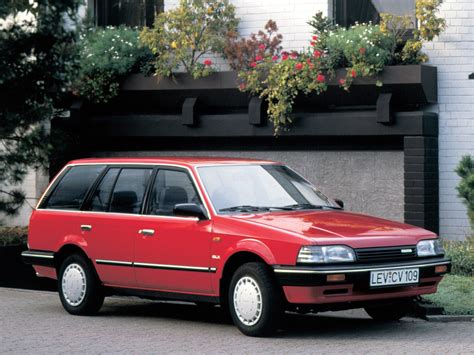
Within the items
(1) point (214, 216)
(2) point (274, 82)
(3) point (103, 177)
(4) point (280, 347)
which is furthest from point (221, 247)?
(2) point (274, 82)

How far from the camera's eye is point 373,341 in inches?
398

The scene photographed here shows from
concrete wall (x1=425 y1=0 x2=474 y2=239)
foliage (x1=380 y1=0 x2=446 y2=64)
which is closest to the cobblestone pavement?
concrete wall (x1=425 y1=0 x2=474 y2=239)

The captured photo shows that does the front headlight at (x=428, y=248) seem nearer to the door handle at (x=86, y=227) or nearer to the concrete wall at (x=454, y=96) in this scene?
the door handle at (x=86, y=227)

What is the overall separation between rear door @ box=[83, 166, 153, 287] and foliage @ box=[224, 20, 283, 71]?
541cm

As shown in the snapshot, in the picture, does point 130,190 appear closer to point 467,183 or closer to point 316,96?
point 467,183

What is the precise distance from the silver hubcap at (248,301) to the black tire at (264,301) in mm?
18

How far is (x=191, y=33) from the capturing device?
17672mm

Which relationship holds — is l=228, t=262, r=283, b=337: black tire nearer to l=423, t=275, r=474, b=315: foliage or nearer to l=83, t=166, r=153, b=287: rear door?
l=83, t=166, r=153, b=287: rear door

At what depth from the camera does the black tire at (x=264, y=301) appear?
10172mm

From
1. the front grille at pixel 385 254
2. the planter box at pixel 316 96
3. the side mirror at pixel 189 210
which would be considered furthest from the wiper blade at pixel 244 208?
the planter box at pixel 316 96

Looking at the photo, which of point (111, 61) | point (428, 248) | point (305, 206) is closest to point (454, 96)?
point (111, 61)

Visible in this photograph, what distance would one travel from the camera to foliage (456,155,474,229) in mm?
14789

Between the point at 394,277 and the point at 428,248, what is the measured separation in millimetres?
626

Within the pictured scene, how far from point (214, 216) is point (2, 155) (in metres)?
6.30
